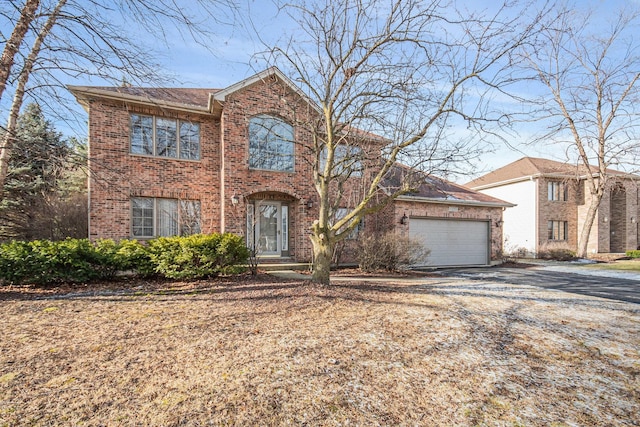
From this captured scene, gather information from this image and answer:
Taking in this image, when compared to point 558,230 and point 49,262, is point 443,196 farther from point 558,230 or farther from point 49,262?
point 49,262

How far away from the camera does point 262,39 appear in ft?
21.5

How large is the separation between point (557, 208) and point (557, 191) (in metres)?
1.18

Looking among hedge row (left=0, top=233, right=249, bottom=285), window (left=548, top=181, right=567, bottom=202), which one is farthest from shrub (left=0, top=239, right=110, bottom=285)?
window (left=548, top=181, right=567, bottom=202)

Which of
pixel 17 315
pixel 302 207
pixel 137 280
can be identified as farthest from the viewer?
pixel 302 207

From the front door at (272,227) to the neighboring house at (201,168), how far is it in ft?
0.12

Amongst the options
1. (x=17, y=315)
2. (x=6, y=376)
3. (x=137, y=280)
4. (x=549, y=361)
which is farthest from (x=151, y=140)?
(x=549, y=361)

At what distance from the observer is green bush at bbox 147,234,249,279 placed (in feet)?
26.8

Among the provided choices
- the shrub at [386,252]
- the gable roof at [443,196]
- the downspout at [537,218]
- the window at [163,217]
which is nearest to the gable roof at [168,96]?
the window at [163,217]

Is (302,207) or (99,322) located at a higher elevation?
(302,207)

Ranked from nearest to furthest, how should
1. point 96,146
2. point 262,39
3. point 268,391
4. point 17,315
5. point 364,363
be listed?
point 268,391
point 364,363
point 17,315
point 262,39
point 96,146

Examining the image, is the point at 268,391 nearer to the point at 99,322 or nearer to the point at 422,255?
the point at 99,322

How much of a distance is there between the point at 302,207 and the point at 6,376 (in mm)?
9642

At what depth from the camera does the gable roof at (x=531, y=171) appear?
20.5 metres

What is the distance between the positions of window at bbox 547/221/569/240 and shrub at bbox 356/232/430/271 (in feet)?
47.6
